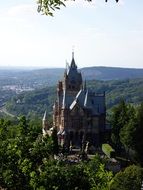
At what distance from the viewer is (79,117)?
245 ft

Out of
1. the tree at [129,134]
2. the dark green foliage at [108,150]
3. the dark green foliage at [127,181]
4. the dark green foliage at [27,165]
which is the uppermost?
the dark green foliage at [27,165]

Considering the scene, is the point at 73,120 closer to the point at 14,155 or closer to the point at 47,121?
the point at 47,121

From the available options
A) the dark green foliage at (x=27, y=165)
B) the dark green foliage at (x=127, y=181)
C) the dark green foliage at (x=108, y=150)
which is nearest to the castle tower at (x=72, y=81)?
the dark green foliage at (x=108, y=150)

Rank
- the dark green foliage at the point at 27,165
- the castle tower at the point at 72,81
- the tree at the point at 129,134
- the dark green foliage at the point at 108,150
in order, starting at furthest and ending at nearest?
the castle tower at the point at 72,81 → the tree at the point at 129,134 → the dark green foliage at the point at 108,150 → the dark green foliage at the point at 27,165

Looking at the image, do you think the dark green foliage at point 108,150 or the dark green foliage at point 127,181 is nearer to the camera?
the dark green foliage at point 127,181

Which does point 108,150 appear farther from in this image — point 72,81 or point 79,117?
point 72,81

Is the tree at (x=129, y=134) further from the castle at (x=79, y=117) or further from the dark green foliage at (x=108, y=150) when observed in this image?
the castle at (x=79, y=117)

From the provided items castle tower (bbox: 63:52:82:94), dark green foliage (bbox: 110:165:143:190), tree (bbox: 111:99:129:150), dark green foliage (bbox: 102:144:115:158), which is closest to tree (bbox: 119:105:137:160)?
dark green foliage (bbox: 102:144:115:158)

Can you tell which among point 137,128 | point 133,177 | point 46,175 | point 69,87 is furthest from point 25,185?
point 69,87

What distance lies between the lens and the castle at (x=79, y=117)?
74562mm

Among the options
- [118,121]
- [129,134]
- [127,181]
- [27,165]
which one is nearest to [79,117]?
[118,121]

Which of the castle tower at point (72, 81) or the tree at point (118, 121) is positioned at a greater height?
the castle tower at point (72, 81)

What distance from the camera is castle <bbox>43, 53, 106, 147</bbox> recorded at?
A: 74.6 m

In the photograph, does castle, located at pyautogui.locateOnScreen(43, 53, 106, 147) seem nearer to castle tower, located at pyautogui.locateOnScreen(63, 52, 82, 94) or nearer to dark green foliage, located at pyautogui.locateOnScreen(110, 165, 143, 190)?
castle tower, located at pyautogui.locateOnScreen(63, 52, 82, 94)
